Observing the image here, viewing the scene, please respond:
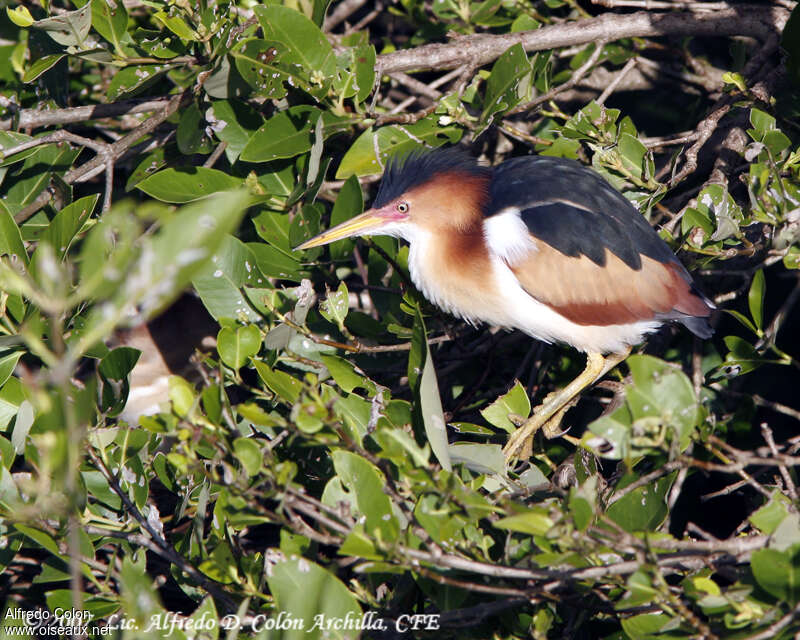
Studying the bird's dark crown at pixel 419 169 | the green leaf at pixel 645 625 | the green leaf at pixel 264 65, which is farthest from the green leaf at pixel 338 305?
the green leaf at pixel 645 625

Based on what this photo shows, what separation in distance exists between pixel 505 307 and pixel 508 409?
1.65 feet

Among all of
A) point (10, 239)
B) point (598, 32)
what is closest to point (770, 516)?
point (598, 32)

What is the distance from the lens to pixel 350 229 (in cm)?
270

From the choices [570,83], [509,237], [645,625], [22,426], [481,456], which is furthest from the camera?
[570,83]

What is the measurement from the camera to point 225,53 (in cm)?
250

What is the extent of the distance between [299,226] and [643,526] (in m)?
Answer: 1.43

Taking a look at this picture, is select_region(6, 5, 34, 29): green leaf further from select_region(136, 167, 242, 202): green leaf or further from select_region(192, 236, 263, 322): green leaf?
Result: select_region(192, 236, 263, 322): green leaf

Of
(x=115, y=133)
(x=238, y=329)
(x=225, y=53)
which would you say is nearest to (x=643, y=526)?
(x=238, y=329)

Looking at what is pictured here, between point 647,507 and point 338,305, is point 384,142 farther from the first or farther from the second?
point 647,507

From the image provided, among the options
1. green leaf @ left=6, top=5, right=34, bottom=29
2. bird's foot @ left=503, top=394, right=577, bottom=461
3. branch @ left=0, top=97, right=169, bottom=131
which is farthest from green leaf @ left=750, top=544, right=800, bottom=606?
green leaf @ left=6, top=5, right=34, bottom=29

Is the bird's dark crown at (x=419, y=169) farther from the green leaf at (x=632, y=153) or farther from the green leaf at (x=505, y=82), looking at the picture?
the green leaf at (x=632, y=153)

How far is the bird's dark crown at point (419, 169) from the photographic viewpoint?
2.92 meters

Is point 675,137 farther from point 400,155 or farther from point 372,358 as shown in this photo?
point 372,358

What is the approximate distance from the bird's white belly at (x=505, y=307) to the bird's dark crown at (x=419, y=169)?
0.88 ft
